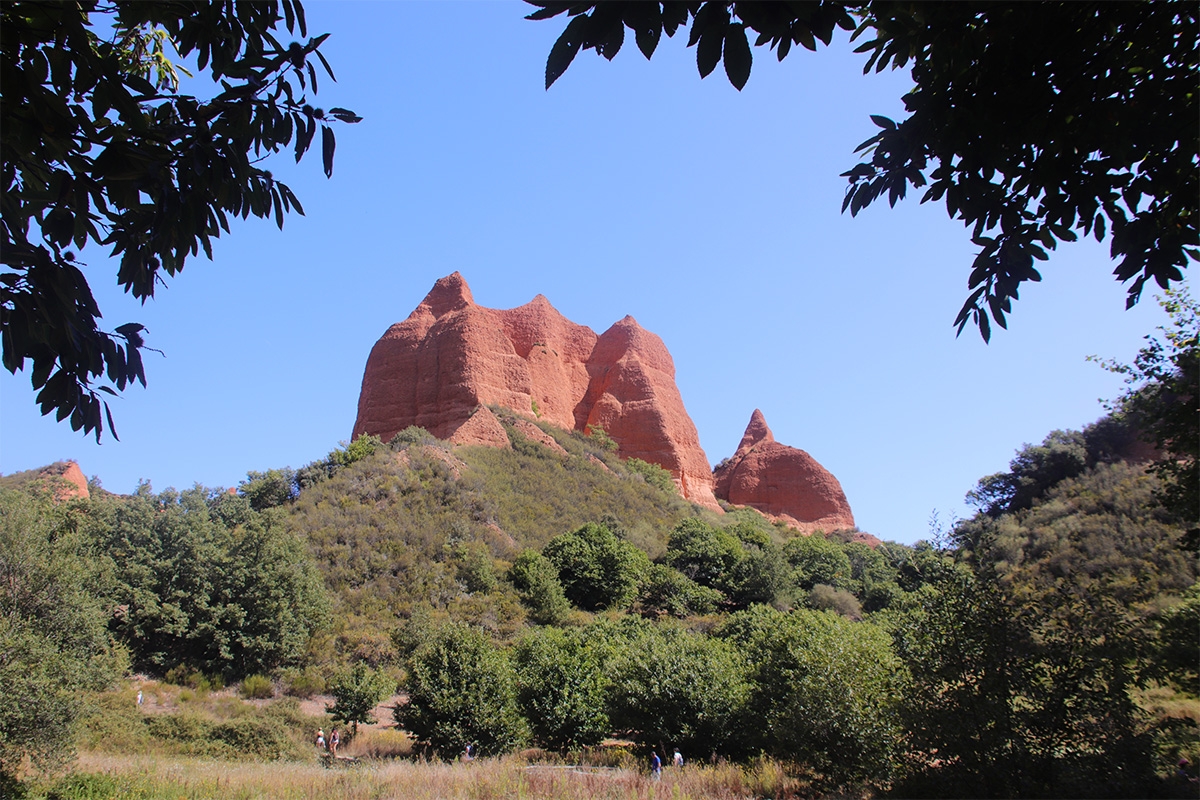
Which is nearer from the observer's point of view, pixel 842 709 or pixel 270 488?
pixel 842 709

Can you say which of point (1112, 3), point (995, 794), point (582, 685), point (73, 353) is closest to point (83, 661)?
point (582, 685)

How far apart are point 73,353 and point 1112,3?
4939 millimetres

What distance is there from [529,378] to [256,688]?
A: 3207 centimetres

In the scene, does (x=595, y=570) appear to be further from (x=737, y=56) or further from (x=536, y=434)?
(x=737, y=56)

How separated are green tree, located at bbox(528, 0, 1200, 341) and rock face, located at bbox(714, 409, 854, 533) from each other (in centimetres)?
5458

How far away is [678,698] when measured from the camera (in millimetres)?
14805

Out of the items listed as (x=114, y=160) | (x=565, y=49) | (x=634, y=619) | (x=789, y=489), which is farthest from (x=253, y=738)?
(x=789, y=489)

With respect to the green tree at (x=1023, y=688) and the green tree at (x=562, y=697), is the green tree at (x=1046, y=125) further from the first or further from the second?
the green tree at (x=562, y=697)

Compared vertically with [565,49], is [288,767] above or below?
below

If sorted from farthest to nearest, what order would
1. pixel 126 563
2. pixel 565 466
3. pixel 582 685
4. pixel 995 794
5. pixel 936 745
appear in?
pixel 565 466 < pixel 126 563 < pixel 582 685 < pixel 936 745 < pixel 995 794

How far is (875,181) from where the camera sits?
11.6ft

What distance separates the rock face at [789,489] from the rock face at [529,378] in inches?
185

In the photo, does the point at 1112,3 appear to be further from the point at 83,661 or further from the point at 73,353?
the point at 83,661

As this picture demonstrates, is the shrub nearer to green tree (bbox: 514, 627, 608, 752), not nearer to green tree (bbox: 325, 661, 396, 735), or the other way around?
green tree (bbox: 514, 627, 608, 752)
